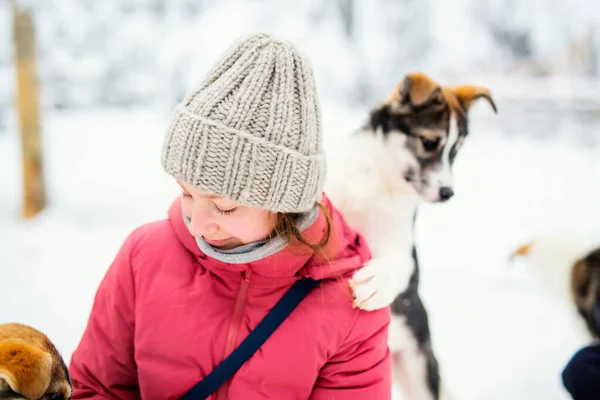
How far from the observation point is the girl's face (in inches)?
37.2

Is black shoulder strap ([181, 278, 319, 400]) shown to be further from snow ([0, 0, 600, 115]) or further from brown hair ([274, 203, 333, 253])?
snow ([0, 0, 600, 115])

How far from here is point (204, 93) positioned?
925mm

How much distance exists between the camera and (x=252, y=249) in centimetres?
100

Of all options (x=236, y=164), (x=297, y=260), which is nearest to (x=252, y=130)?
(x=236, y=164)

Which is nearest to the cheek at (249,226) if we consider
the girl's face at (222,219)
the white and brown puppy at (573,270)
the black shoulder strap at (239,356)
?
the girl's face at (222,219)

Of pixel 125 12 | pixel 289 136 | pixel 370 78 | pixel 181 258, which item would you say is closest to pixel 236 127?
pixel 289 136

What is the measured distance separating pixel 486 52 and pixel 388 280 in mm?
883

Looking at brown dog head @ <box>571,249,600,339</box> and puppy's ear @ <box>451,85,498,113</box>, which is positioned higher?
puppy's ear @ <box>451,85,498,113</box>

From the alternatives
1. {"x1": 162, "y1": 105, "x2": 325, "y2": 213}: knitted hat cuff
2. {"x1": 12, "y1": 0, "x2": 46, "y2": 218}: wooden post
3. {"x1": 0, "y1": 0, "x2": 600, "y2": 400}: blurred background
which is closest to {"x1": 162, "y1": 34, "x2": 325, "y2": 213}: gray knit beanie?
{"x1": 162, "y1": 105, "x2": 325, "y2": 213}: knitted hat cuff

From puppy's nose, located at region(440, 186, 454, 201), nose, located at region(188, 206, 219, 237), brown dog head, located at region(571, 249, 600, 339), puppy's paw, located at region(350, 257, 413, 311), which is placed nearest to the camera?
nose, located at region(188, 206, 219, 237)

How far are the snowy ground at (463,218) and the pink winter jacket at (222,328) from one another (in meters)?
0.44

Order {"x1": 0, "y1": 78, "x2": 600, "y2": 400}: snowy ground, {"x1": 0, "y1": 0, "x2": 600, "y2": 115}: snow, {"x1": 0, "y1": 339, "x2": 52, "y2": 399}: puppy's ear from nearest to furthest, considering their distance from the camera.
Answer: {"x1": 0, "y1": 339, "x2": 52, "y2": 399}: puppy's ear
{"x1": 0, "y1": 78, "x2": 600, "y2": 400}: snowy ground
{"x1": 0, "y1": 0, "x2": 600, "y2": 115}: snow

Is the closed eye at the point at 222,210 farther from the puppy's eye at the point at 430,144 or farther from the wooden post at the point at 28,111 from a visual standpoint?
the wooden post at the point at 28,111

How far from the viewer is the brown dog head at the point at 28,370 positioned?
845 mm
